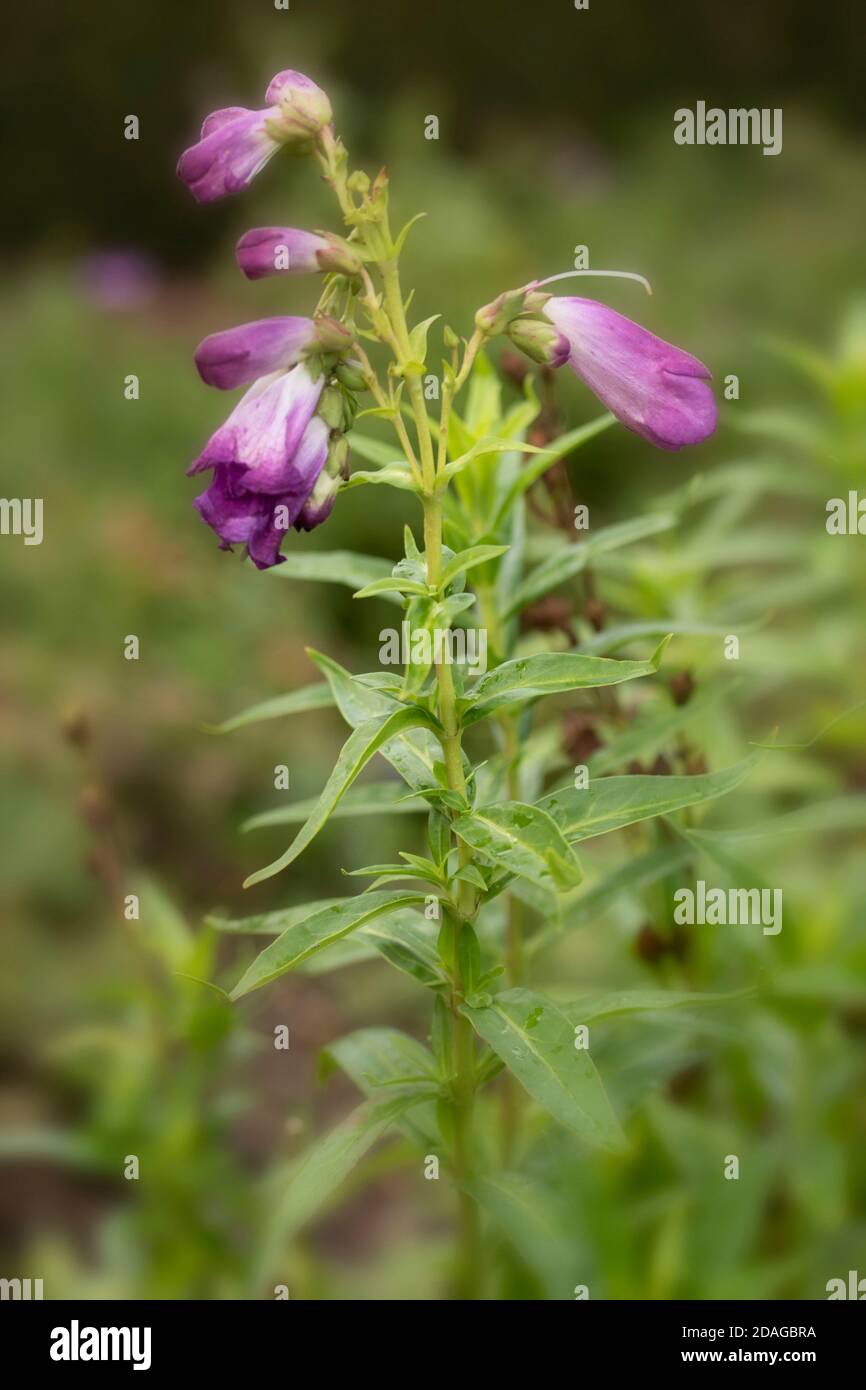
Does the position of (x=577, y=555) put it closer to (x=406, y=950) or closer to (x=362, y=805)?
(x=362, y=805)

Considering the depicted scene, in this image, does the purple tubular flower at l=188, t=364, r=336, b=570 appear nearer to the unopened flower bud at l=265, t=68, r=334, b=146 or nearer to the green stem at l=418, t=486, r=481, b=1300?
the green stem at l=418, t=486, r=481, b=1300

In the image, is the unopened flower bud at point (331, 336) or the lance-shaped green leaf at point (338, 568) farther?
the lance-shaped green leaf at point (338, 568)

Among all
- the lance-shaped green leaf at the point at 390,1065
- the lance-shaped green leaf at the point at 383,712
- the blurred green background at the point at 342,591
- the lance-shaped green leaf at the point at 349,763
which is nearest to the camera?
the lance-shaped green leaf at the point at 349,763

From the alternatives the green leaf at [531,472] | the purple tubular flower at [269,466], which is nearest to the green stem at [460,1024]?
the purple tubular flower at [269,466]

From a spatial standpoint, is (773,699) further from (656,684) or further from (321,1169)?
(321,1169)

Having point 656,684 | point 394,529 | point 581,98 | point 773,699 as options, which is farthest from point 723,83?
point 656,684

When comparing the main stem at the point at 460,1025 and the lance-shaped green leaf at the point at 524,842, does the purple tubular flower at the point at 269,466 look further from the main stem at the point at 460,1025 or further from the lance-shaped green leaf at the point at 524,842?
the lance-shaped green leaf at the point at 524,842
